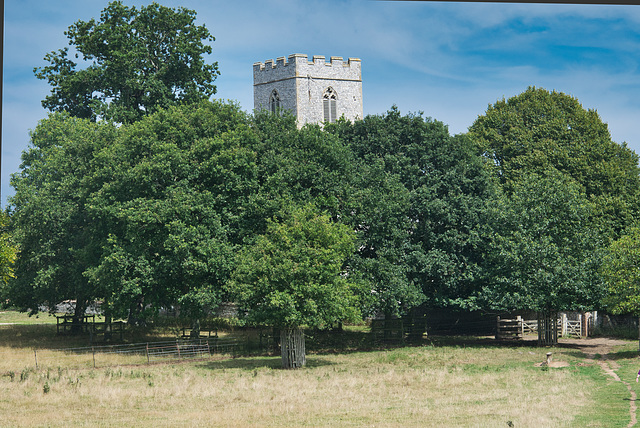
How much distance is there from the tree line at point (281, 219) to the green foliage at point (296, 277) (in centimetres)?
10

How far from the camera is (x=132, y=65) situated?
4509cm

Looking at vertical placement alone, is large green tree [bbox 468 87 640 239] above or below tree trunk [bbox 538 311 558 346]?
above

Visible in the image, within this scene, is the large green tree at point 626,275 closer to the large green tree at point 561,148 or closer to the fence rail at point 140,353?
the large green tree at point 561,148

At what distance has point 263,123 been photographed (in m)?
40.5

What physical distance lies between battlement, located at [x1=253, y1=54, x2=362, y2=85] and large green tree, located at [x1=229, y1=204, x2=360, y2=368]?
4902 centimetres

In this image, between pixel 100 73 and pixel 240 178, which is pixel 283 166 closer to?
pixel 240 178

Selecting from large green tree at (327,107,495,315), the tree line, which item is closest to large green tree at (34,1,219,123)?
the tree line

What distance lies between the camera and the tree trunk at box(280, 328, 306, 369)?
3097 centimetres

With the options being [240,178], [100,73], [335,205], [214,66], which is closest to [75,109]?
[100,73]

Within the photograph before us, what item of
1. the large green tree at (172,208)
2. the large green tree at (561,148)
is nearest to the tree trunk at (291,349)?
the large green tree at (172,208)

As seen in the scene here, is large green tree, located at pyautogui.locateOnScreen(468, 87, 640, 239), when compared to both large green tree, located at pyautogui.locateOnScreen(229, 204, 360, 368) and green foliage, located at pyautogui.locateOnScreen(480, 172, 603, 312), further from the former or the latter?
large green tree, located at pyautogui.locateOnScreen(229, 204, 360, 368)

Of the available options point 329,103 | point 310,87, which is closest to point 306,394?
point 310,87

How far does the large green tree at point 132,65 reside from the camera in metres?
46.2

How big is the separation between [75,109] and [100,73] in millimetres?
4858
